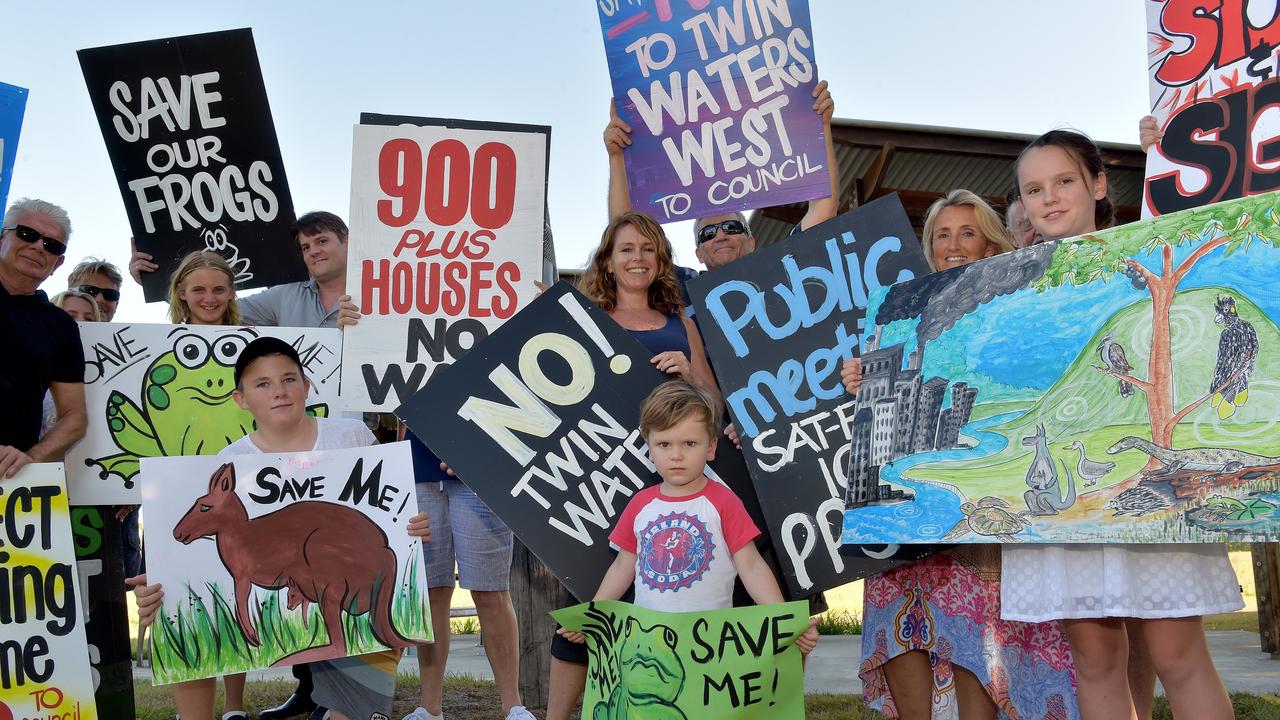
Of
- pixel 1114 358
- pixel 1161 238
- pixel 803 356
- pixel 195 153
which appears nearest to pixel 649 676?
pixel 803 356

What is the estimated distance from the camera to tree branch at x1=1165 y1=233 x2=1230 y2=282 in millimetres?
2574

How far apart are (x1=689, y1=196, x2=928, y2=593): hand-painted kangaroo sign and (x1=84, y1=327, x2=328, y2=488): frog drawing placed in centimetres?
186

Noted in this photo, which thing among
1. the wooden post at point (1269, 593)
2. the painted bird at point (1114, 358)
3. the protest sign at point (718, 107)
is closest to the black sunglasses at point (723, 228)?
the protest sign at point (718, 107)

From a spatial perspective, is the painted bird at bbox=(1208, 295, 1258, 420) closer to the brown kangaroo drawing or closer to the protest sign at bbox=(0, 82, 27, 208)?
the brown kangaroo drawing

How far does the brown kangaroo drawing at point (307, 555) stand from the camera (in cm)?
344

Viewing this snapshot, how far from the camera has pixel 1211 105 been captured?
324cm

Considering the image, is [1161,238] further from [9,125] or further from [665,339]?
[9,125]

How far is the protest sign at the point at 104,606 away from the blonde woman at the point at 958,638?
118 inches

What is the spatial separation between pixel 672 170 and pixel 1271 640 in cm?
513

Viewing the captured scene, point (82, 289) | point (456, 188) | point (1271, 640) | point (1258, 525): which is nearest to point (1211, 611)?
point (1258, 525)

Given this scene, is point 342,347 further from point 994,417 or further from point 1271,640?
point 1271,640

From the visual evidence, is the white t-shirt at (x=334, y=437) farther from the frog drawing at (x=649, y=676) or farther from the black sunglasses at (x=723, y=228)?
the black sunglasses at (x=723, y=228)

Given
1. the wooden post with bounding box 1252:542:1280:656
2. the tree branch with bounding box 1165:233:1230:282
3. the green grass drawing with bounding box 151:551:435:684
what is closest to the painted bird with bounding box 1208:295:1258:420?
the tree branch with bounding box 1165:233:1230:282

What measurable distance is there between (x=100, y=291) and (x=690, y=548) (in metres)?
3.91
